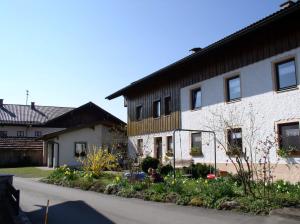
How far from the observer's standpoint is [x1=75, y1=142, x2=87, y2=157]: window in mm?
37438

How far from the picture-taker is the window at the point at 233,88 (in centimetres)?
1881

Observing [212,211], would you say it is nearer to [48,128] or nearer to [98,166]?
[98,166]

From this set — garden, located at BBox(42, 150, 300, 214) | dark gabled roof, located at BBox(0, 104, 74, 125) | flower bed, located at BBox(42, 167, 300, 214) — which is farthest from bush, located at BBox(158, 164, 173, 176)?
dark gabled roof, located at BBox(0, 104, 74, 125)

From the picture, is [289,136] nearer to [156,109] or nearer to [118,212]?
[118,212]

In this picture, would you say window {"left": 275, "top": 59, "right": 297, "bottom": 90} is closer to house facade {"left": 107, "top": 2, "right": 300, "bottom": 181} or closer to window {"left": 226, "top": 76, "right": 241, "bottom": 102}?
house facade {"left": 107, "top": 2, "right": 300, "bottom": 181}

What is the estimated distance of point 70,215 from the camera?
36.4ft

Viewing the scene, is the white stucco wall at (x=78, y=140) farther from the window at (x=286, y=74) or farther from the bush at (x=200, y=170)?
the window at (x=286, y=74)

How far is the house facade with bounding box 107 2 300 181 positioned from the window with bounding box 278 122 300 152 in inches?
0.6

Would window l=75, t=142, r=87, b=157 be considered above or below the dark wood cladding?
below

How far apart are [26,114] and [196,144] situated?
130 feet

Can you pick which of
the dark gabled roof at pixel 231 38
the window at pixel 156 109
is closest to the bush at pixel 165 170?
the window at pixel 156 109

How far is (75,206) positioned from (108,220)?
2.84m

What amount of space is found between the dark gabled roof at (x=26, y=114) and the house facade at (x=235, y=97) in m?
31.6

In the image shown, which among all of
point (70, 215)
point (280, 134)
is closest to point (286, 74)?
point (280, 134)
